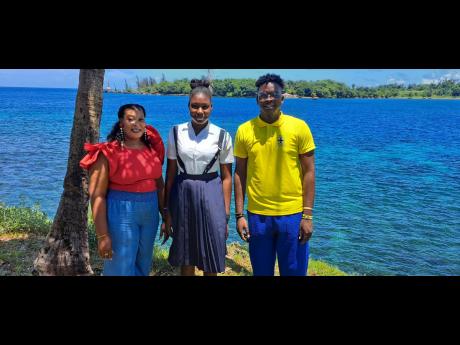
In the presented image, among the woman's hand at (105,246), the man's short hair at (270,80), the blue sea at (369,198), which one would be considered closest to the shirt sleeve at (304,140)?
the man's short hair at (270,80)

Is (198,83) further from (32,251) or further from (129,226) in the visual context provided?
(32,251)

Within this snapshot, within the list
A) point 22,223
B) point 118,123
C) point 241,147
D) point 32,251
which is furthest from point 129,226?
point 22,223

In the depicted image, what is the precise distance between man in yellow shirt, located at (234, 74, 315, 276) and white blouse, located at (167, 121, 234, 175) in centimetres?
21

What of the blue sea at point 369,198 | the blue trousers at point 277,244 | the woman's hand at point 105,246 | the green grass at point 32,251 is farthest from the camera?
the blue sea at point 369,198

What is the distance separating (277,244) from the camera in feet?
13.5

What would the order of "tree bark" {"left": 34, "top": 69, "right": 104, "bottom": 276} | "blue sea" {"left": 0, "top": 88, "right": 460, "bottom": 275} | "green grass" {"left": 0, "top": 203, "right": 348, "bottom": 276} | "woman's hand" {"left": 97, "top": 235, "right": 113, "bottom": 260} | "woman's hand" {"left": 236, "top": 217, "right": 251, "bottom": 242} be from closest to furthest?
"woman's hand" {"left": 97, "top": 235, "right": 113, "bottom": 260} < "woman's hand" {"left": 236, "top": 217, "right": 251, "bottom": 242} < "tree bark" {"left": 34, "top": 69, "right": 104, "bottom": 276} < "green grass" {"left": 0, "top": 203, "right": 348, "bottom": 276} < "blue sea" {"left": 0, "top": 88, "right": 460, "bottom": 275}

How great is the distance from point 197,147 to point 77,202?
7.65 feet

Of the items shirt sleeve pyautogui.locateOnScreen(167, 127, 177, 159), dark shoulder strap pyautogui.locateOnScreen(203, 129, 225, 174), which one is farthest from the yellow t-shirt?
shirt sleeve pyautogui.locateOnScreen(167, 127, 177, 159)

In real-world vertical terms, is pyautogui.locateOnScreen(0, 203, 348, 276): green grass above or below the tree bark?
below

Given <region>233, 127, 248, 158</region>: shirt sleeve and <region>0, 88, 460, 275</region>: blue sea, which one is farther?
<region>0, 88, 460, 275</region>: blue sea

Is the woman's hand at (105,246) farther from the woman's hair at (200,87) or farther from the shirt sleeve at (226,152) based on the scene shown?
the woman's hair at (200,87)

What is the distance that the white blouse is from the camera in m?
3.92

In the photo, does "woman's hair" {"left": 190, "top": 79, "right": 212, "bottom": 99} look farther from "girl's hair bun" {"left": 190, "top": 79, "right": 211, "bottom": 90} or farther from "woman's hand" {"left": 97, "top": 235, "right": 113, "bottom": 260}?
"woman's hand" {"left": 97, "top": 235, "right": 113, "bottom": 260}

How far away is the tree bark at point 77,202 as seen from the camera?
5.23m
